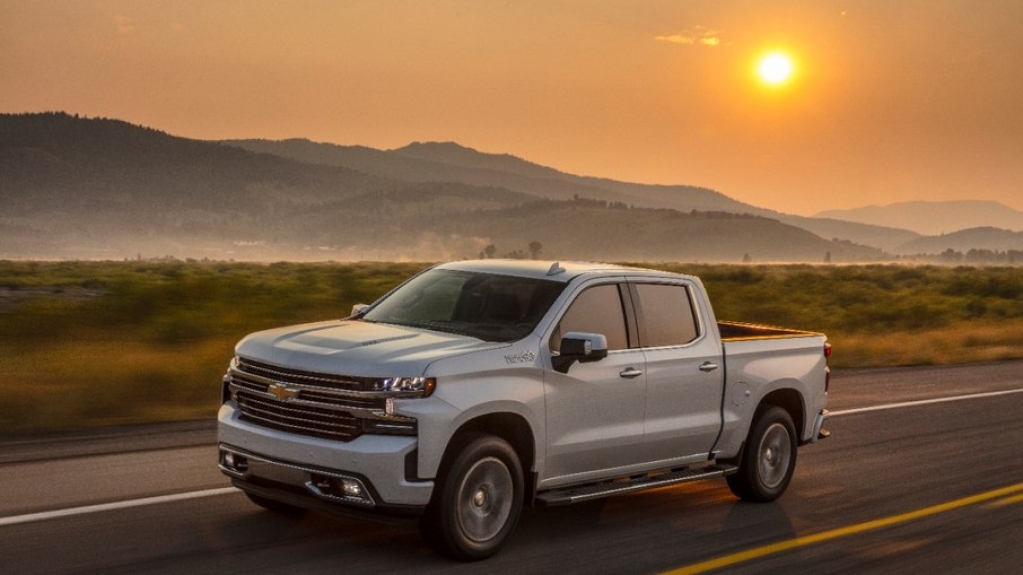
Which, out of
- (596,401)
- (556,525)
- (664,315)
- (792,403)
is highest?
(664,315)

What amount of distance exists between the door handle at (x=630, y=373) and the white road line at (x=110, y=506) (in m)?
3.03

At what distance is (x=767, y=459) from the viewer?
10.7 meters

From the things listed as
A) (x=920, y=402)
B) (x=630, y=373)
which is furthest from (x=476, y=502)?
(x=920, y=402)

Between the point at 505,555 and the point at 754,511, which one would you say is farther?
the point at 754,511

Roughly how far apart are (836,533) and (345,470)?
406cm


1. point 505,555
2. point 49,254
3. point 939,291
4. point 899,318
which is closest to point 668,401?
point 505,555

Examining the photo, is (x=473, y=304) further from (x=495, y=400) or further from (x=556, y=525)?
(x=556, y=525)

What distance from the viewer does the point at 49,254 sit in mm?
199250

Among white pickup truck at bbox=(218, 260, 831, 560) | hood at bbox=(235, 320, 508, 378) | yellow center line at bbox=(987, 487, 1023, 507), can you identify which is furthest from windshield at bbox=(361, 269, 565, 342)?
yellow center line at bbox=(987, 487, 1023, 507)

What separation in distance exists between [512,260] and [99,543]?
349 centimetres

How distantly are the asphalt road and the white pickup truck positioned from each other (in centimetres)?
34

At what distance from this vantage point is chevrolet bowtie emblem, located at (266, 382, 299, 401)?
785cm

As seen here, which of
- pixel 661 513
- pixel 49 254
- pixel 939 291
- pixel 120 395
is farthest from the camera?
pixel 49 254

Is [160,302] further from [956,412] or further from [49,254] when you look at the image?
[49,254]
